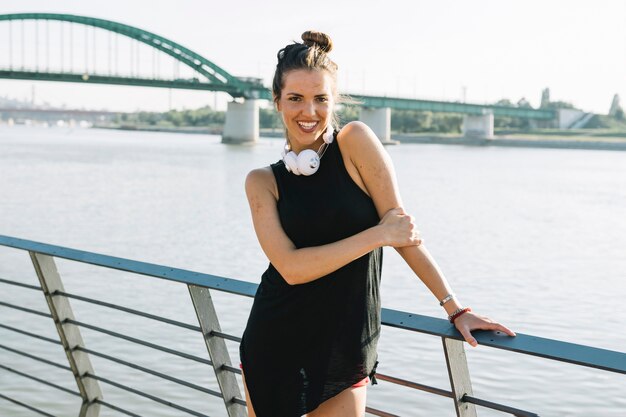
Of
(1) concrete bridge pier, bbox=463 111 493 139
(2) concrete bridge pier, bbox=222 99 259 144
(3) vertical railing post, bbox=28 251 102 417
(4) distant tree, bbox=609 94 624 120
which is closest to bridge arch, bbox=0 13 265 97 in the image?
(2) concrete bridge pier, bbox=222 99 259 144

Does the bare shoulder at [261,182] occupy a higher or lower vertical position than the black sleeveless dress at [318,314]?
higher

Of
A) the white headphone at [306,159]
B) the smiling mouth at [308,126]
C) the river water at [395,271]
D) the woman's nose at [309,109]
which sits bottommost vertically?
the river water at [395,271]

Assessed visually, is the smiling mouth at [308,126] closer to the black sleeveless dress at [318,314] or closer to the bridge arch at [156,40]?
the black sleeveless dress at [318,314]

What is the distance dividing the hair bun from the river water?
448 cm

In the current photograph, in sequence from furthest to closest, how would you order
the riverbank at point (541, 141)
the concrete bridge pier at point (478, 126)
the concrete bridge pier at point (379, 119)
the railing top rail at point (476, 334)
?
1. the concrete bridge pier at point (478, 126)
2. the riverbank at point (541, 141)
3. the concrete bridge pier at point (379, 119)
4. the railing top rail at point (476, 334)

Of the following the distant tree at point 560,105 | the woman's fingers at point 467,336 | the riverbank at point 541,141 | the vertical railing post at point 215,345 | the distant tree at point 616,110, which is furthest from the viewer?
the distant tree at point 560,105

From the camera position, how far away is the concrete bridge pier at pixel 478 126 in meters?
79.0

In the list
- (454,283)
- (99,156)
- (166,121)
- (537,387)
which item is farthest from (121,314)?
(166,121)

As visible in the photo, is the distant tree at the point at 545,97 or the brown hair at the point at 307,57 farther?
the distant tree at the point at 545,97

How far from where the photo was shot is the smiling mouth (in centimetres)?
202

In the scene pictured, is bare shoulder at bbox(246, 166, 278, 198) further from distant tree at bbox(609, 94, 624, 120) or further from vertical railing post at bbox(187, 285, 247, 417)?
distant tree at bbox(609, 94, 624, 120)

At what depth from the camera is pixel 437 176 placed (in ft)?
121

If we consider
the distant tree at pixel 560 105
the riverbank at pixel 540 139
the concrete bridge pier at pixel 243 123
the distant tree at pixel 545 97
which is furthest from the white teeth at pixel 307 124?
the distant tree at pixel 545 97

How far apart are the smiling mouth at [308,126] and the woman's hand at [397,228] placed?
28 cm
